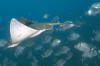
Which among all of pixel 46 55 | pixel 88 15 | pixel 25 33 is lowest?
pixel 46 55

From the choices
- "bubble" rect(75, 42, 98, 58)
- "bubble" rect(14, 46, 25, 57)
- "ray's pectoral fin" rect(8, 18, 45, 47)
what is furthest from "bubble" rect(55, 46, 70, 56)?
"ray's pectoral fin" rect(8, 18, 45, 47)

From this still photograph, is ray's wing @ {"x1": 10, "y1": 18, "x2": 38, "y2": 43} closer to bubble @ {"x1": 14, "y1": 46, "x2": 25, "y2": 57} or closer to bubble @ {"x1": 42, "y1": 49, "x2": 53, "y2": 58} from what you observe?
bubble @ {"x1": 42, "y1": 49, "x2": 53, "y2": 58}

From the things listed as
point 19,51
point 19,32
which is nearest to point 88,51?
Answer: point 19,32

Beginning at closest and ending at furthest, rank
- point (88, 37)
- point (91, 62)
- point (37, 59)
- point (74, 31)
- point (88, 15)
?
point (91, 62)
point (37, 59)
point (88, 37)
point (74, 31)
point (88, 15)

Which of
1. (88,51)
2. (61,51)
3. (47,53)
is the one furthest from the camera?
(47,53)

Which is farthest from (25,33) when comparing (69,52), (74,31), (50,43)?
(74,31)

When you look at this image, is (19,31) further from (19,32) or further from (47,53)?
(47,53)

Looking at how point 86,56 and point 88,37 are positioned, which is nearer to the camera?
point 86,56

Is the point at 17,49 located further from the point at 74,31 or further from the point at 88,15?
the point at 88,15

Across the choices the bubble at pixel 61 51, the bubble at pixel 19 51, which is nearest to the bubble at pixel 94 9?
the bubble at pixel 61 51

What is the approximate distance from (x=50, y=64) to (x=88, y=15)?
5827 millimetres

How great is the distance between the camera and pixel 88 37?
9281 millimetres

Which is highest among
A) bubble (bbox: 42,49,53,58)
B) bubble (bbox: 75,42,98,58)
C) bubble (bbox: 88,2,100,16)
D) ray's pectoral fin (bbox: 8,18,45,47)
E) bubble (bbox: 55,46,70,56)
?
ray's pectoral fin (bbox: 8,18,45,47)

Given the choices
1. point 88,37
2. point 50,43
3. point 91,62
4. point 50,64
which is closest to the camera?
point 91,62
